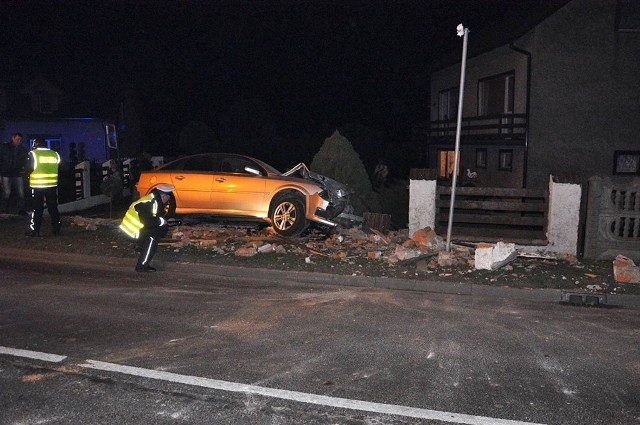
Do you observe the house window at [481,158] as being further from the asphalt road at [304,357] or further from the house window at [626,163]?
the asphalt road at [304,357]

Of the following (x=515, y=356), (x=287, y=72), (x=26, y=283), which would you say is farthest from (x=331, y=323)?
(x=287, y=72)

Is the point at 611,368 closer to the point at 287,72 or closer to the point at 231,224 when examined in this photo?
the point at 231,224

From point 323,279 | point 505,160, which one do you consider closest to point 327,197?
point 323,279

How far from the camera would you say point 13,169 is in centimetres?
1479

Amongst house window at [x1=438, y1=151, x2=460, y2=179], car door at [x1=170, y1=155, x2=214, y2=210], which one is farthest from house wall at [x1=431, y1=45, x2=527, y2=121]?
car door at [x1=170, y1=155, x2=214, y2=210]

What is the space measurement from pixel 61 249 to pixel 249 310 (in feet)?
17.2

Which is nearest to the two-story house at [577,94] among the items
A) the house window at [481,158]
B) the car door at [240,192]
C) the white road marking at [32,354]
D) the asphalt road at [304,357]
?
the house window at [481,158]

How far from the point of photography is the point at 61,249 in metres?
11.3

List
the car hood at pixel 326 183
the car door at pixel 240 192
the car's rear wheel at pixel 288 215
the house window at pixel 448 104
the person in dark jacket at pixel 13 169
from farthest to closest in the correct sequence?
the house window at pixel 448 104, the person in dark jacket at pixel 13 169, the car hood at pixel 326 183, the car door at pixel 240 192, the car's rear wheel at pixel 288 215

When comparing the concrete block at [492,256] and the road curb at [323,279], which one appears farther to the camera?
the concrete block at [492,256]

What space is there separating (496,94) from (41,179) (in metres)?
15.7

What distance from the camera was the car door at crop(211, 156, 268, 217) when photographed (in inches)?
476

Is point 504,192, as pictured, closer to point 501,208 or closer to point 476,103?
point 501,208

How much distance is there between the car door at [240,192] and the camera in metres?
12.1
